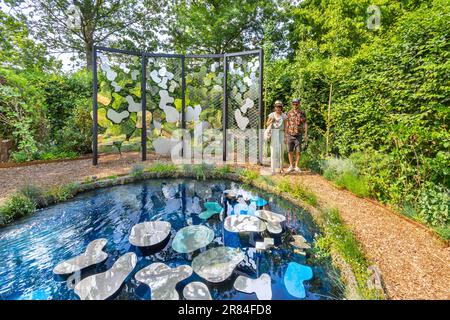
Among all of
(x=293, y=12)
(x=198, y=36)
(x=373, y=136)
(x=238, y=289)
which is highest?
(x=293, y=12)

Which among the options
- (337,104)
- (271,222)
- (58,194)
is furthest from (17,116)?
(337,104)

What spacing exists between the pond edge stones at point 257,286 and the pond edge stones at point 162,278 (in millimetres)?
450

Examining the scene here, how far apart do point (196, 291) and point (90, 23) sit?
50.2ft

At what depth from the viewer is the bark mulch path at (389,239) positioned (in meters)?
1.74

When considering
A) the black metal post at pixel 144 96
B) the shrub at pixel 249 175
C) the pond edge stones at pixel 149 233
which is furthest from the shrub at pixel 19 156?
the shrub at pixel 249 175

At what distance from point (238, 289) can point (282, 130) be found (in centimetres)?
331

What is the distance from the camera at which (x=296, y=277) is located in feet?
6.79

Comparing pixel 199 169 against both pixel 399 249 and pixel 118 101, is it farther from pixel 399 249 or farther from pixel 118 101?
pixel 399 249

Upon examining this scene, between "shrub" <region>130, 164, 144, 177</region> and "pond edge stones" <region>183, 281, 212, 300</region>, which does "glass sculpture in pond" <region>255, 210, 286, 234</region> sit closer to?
"pond edge stones" <region>183, 281, 212, 300</region>

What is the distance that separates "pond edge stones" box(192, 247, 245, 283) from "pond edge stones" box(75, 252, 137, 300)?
0.61 m

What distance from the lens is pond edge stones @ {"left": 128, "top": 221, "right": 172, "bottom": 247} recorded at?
8.44ft

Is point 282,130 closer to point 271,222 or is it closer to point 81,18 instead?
point 271,222

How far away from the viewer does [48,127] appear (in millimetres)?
6164

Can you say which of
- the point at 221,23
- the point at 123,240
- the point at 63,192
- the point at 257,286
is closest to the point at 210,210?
the point at 123,240
